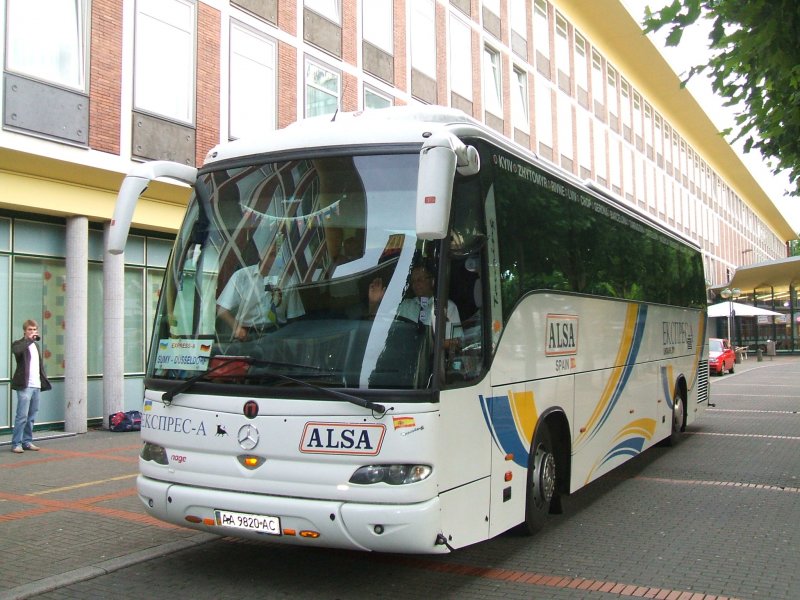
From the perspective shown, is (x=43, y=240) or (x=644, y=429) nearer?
(x=644, y=429)

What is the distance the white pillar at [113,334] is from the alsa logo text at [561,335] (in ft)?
33.3

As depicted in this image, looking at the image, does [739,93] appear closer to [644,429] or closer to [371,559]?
[644,429]

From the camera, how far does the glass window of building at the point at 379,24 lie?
22031 mm

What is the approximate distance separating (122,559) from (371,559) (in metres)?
A: 1.86

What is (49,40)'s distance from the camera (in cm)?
1391

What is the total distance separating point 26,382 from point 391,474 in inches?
356

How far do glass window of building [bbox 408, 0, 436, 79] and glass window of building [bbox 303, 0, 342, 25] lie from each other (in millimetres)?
3671

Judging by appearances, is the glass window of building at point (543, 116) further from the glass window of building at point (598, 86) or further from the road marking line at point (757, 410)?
the road marking line at point (757, 410)

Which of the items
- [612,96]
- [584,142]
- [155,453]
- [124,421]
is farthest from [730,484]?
[612,96]

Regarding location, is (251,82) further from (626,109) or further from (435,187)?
(626,109)

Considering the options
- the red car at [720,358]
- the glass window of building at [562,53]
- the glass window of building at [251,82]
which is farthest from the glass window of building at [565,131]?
the glass window of building at [251,82]

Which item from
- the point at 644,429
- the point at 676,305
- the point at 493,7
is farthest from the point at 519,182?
the point at 493,7

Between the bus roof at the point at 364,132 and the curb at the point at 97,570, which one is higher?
the bus roof at the point at 364,132

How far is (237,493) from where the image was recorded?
539 centimetres
